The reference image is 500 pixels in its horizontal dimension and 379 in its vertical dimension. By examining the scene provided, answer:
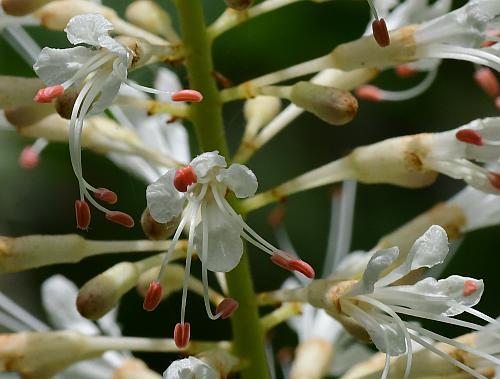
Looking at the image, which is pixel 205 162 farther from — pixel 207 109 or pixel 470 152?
pixel 470 152

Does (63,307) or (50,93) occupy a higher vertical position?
(50,93)

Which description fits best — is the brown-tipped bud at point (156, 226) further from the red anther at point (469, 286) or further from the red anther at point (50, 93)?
the red anther at point (469, 286)

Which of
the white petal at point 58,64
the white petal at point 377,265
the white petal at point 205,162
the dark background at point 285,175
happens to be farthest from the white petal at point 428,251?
the dark background at point 285,175

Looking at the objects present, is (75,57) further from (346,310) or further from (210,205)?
(346,310)

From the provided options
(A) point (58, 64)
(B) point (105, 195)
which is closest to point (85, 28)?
(A) point (58, 64)

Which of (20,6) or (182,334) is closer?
(182,334)

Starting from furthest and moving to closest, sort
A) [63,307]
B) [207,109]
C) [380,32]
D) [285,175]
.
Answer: [285,175] → [63,307] → [207,109] → [380,32]
